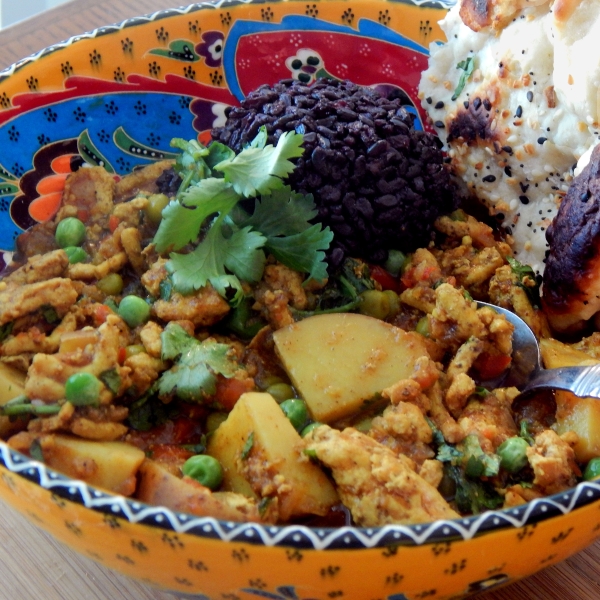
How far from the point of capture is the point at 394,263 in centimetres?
325

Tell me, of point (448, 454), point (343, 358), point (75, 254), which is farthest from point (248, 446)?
point (75, 254)

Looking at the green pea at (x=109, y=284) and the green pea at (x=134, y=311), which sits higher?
the green pea at (x=109, y=284)

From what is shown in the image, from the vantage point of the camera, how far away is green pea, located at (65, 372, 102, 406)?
7.82ft

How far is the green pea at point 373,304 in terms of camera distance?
3.05 metres

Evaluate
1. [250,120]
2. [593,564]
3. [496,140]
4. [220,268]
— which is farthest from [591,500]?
[250,120]

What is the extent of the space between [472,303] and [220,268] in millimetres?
1001

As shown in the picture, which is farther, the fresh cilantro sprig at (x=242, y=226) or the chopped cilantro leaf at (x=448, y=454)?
the fresh cilantro sprig at (x=242, y=226)

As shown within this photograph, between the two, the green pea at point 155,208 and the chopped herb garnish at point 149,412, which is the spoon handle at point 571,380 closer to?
the chopped herb garnish at point 149,412

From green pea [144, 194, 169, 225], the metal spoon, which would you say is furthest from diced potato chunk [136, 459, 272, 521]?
green pea [144, 194, 169, 225]

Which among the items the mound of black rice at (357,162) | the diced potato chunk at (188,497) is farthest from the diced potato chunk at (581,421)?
the diced potato chunk at (188,497)

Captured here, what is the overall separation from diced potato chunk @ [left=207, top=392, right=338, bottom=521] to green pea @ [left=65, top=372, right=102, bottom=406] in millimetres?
441

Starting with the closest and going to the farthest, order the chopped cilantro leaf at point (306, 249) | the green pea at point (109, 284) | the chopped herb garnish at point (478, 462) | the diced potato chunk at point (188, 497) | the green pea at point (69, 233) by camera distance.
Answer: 1. the diced potato chunk at point (188, 497)
2. the chopped herb garnish at point (478, 462)
3. the chopped cilantro leaf at point (306, 249)
4. the green pea at point (109, 284)
5. the green pea at point (69, 233)

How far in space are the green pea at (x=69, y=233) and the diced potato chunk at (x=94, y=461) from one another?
3.74ft

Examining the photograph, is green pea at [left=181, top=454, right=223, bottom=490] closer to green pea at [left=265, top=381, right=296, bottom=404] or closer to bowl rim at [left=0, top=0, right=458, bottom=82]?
green pea at [left=265, top=381, right=296, bottom=404]
